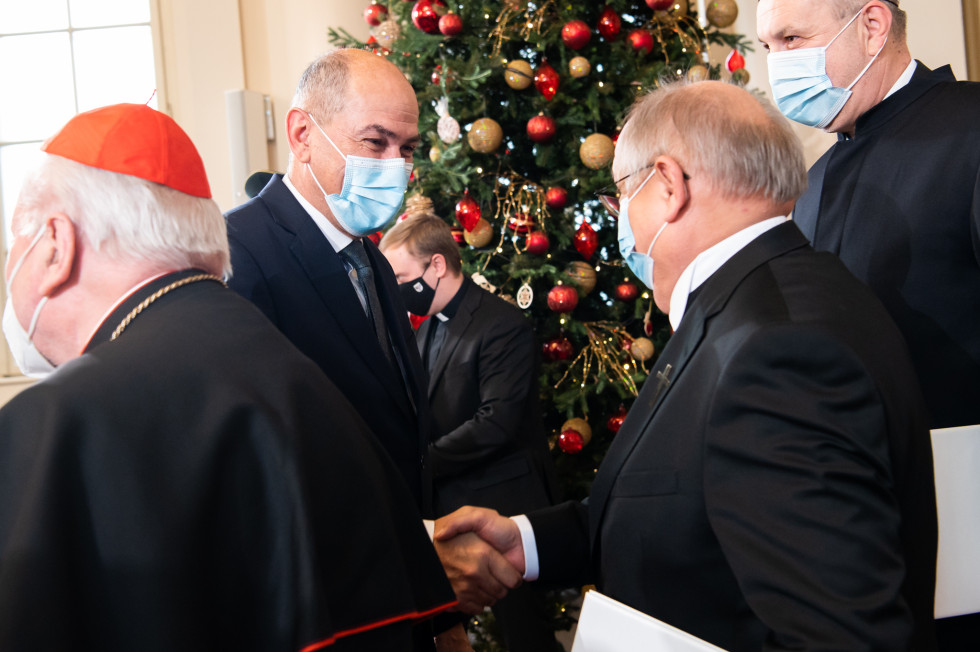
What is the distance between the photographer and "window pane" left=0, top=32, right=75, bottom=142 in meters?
6.54

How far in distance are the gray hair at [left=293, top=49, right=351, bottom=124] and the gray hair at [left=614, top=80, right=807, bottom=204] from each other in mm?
1060

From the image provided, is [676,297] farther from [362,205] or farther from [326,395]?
[362,205]

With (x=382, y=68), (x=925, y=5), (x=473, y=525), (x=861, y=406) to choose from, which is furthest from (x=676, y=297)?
(x=925, y=5)

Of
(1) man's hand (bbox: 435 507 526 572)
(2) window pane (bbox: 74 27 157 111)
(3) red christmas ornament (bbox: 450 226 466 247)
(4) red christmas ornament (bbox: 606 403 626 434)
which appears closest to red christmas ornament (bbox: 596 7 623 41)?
(3) red christmas ornament (bbox: 450 226 466 247)

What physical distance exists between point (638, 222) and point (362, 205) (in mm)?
968

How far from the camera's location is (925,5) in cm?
341

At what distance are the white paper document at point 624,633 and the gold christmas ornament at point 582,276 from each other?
299 cm

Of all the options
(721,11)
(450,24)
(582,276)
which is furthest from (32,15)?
(721,11)

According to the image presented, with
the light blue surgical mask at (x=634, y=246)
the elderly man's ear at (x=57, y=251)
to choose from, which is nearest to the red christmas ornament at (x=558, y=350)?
the light blue surgical mask at (x=634, y=246)

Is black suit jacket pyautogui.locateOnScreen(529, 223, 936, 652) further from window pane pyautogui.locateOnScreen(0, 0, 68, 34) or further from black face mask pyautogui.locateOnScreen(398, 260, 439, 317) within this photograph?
window pane pyautogui.locateOnScreen(0, 0, 68, 34)

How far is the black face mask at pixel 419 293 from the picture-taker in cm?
385

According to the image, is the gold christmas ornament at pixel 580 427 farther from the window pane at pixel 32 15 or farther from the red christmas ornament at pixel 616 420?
the window pane at pixel 32 15

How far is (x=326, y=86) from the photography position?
7.72 feet

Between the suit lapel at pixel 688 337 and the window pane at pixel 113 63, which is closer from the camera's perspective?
the suit lapel at pixel 688 337
